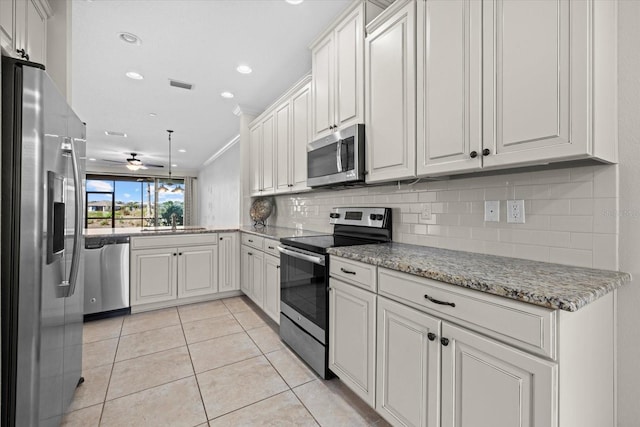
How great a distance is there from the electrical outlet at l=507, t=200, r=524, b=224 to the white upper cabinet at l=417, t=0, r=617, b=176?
0.31m

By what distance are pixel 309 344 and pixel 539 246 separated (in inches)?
59.8

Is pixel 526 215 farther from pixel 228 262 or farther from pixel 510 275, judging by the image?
pixel 228 262

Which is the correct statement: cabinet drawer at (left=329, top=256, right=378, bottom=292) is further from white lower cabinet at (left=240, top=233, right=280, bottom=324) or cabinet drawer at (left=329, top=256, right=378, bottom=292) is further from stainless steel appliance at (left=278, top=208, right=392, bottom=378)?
white lower cabinet at (left=240, top=233, right=280, bottom=324)

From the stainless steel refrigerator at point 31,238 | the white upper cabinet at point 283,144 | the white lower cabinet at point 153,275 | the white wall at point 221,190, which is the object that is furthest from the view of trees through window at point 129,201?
the stainless steel refrigerator at point 31,238

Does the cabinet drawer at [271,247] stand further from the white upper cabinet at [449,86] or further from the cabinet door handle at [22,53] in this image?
the cabinet door handle at [22,53]

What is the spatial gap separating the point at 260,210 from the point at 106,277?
1872 millimetres

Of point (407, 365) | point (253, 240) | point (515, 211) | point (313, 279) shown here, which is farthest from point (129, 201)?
point (515, 211)

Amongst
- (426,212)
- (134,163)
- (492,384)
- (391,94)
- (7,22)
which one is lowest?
(492,384)

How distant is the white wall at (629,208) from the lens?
1.15m

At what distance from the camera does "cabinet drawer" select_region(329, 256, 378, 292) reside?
1.55 meters

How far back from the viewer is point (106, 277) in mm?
3059

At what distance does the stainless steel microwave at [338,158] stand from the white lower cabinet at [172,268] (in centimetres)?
181

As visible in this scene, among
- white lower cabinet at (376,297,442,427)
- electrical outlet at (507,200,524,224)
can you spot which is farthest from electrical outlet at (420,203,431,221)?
white lower cabinet at (376,297,442,427)

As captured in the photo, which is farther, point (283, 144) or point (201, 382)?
point (283, 144)
